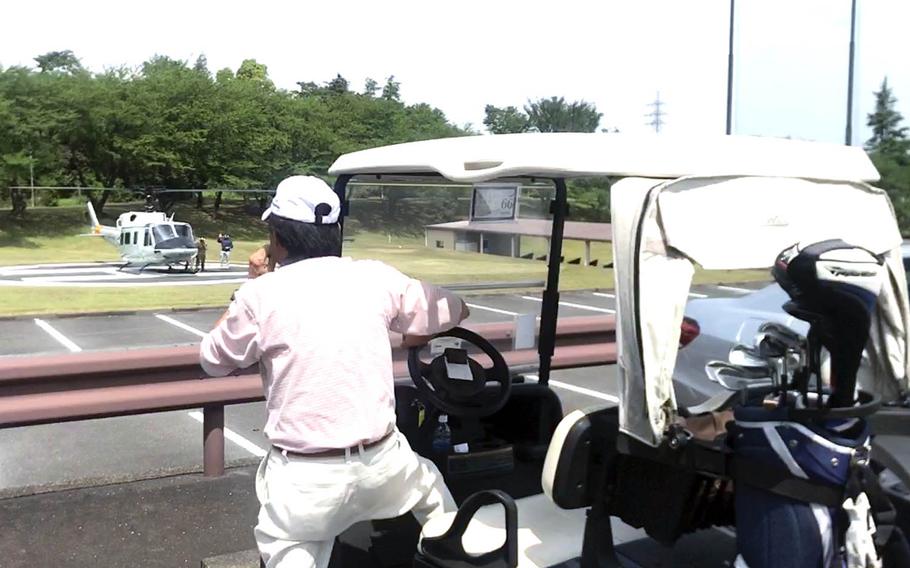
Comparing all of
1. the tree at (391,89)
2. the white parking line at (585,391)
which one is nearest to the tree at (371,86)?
the tree at (391,89)

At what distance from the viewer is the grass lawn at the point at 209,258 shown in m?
3.35

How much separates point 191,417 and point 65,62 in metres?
45.0

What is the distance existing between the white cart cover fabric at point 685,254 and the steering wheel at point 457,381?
3.87 feet

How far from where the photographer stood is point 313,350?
2316mm

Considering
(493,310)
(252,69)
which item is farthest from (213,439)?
(252,69)

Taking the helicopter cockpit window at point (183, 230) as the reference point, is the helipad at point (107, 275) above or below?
below

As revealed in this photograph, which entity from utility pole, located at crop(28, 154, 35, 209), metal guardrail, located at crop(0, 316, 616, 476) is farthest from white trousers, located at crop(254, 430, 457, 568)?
utility pole, located at crop(28, 154, 35, 209)

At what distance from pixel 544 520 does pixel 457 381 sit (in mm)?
708

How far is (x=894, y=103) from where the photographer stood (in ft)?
51.2

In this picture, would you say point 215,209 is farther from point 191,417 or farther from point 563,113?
point 191,417

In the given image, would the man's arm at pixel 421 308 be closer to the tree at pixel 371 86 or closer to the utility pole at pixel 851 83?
the utility pole at pixel 851 83

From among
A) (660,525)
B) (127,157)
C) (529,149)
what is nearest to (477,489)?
(660,525)

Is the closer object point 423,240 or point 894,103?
point 423,240

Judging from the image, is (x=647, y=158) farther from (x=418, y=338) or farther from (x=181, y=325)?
(x=181, y=325)
